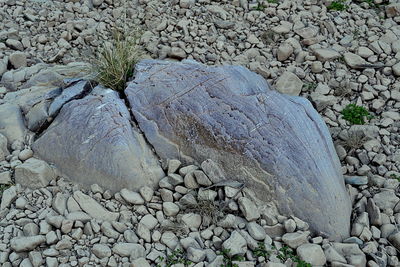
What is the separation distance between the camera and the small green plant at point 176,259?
12.0 ft

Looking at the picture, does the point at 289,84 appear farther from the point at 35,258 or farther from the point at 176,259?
the point at 35,258

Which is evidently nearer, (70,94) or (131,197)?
(131,197)

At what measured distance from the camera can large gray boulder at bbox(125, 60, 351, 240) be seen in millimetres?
4035

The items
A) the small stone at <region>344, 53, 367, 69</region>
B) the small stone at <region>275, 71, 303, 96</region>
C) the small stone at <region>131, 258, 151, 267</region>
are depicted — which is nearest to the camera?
the small stone at <region>131, 258, 151, 267</region>

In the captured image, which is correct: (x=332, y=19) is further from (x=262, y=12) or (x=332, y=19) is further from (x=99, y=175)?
(x=99, y=175)

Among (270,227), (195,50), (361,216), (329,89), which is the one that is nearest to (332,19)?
(329,89)

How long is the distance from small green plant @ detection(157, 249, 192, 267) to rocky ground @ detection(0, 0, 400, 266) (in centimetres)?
2

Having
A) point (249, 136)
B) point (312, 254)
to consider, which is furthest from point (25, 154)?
point (312, 254)

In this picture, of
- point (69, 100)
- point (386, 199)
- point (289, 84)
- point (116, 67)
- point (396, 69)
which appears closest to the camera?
point (386, 199)

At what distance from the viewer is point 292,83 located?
219 inches

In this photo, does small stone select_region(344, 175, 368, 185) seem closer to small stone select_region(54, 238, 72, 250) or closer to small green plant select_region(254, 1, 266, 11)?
small stone select_region(54, 238, 72, 250)

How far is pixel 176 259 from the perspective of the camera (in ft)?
12.1

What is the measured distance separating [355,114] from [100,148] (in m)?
2.76

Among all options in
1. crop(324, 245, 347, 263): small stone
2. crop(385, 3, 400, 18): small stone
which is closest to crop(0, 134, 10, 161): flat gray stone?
crop(324, 245, 347, 263): small stone
